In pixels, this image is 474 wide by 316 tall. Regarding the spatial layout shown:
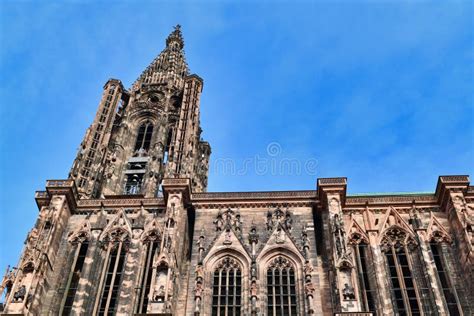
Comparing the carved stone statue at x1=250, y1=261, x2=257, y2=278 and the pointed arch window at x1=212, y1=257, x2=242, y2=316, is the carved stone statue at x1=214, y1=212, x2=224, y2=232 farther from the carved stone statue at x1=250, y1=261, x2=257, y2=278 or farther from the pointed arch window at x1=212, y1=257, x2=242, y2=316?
the carved stone statue at x1=250, y1=261, x2=257, y2=278

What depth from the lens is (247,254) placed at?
89.6 feet

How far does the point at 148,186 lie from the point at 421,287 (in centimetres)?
1621

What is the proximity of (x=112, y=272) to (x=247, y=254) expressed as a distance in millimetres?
6363

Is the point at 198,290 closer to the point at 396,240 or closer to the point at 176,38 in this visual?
the point at 396,240

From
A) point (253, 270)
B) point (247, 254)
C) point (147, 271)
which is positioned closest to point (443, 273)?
point (253, 270)

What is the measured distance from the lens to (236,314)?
25.2 meters

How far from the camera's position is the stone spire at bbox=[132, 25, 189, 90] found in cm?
4359

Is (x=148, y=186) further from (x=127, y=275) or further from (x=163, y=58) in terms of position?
(x=163, y=58)

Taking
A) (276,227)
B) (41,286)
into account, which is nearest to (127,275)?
(41,286)

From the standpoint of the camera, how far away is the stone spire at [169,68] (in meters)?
43.6

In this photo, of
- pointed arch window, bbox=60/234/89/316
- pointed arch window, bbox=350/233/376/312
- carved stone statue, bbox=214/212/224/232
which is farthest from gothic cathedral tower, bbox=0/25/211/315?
pointed arch window, bbox=350/233/376/312

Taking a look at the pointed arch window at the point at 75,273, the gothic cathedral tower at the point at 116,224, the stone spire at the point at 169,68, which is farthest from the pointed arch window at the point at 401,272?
the stone spire at the point at 169,68

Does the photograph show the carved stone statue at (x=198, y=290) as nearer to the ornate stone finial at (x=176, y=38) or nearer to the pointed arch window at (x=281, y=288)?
the pointed arch window at (x=281, y=288)

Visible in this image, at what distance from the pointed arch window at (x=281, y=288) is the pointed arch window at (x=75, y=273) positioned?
8.81 m
